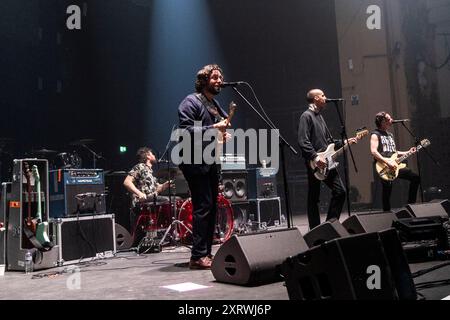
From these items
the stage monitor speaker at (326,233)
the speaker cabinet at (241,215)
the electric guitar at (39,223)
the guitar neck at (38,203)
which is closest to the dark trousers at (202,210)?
the stage monitor speaker at (326,233)

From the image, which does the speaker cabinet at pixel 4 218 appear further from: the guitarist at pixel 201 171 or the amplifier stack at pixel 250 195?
the amplifier stack at pixel 250 195

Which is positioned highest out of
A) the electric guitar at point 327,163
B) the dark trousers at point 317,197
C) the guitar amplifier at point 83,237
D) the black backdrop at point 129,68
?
the black backdrop at point 129,68

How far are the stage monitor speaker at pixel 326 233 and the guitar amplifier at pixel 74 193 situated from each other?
2633 millimetres

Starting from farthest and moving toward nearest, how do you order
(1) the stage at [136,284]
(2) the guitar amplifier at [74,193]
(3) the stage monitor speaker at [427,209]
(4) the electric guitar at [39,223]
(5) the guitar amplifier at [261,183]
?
(5) the guitar amplifier at [261,183] < (2) the guitar amplifier at [74,193] < (3) the stage monitor speaker at [427,209] < (4) the electric guitar at [39,223] < (1) the stage at [136,284]

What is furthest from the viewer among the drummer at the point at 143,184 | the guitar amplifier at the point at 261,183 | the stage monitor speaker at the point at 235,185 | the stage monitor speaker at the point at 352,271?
the guitar amplifier at the point at 261,183

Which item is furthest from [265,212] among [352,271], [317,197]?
[352,271]

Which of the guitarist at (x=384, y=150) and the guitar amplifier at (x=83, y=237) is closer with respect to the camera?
the guitar amplifier at (x=83, y=237)

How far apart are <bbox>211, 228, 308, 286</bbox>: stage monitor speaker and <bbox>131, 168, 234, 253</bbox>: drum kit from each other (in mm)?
2552

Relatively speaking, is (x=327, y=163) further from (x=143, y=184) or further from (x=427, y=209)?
(x=143, y=184)

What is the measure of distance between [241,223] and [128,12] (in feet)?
16.8

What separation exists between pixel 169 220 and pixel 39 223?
1.95 metres

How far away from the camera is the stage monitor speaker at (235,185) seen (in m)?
6.71
